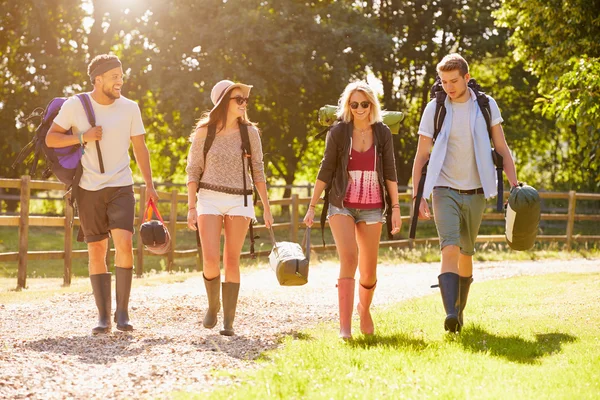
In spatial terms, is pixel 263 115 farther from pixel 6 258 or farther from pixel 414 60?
pixel 6 258

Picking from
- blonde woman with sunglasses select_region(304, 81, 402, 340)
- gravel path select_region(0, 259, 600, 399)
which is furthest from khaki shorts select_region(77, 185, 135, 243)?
blonde woman with sunglasses select_region(304, 81, 402, 340)

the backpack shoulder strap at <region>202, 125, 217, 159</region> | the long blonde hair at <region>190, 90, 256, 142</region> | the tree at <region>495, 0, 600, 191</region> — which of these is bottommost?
the backpack shoulder strap at <region>202, 125, 217, 159</region>

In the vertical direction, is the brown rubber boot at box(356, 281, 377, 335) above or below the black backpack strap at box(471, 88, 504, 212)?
below

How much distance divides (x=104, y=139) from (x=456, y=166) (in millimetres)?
2511

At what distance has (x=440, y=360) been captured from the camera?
17.0 feet

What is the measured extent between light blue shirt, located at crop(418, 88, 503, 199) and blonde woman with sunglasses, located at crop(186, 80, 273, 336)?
4.07ft

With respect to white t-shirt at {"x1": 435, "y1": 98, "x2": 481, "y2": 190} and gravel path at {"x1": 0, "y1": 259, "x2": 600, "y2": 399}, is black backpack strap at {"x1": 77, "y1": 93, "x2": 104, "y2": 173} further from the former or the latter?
white t-shirt at {"x1": 435, "y1": 98, "x2": 481, "y2": 190}

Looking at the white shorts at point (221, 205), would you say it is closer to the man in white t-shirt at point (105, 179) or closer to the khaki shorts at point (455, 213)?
the man in white t-shirt at point (105, 179)

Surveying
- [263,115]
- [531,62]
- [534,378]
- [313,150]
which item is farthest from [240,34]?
[534,378]

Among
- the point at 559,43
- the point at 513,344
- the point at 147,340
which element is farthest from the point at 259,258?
the point at 513,344

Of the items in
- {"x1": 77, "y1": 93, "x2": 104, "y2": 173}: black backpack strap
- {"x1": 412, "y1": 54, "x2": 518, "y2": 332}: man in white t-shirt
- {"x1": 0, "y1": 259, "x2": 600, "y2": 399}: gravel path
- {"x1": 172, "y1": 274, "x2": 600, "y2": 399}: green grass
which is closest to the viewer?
{"x1": 172, "y1": 274, "x2": 600, "y2": 399}: green grass

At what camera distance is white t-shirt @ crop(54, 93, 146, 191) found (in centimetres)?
636

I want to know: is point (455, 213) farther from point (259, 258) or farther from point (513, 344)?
point (259, 258)

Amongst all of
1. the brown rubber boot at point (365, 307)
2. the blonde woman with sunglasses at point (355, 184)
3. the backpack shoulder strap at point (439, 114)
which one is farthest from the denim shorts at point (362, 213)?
the backpack shoulder strap at point (439, 114)
